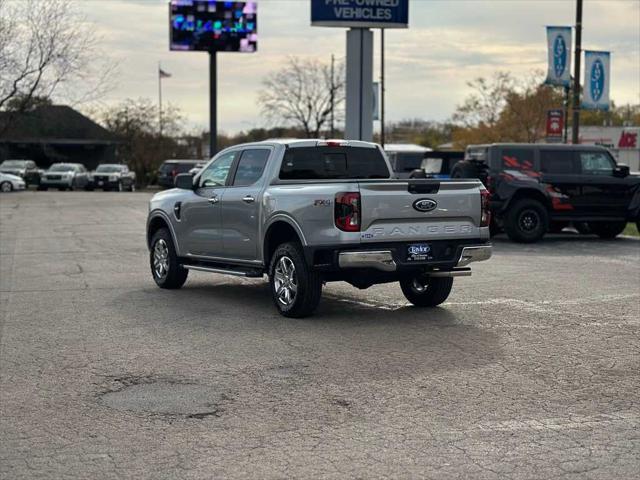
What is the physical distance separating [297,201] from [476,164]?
10.5 meters

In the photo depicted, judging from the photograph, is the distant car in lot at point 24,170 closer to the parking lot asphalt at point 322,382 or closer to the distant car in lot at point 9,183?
the distant car in lot at point 9,183

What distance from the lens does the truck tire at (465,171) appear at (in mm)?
19438

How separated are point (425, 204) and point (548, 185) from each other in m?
10.5

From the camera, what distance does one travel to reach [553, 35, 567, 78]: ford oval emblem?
27.2 metres

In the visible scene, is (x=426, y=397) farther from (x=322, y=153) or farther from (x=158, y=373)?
(x=322, y=153)

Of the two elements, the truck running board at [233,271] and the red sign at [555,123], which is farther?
the red sign at [555,123]

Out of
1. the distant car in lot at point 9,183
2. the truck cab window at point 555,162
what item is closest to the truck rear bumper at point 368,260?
the truck cab window at point 555,162

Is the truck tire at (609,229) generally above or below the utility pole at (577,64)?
below

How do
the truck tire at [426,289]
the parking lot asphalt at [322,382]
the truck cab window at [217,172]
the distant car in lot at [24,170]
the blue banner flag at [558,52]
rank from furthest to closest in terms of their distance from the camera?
the distant car in lot at [24,170], the blue banner flag at [558,52], the truck cab window at [217,172], the truck tire at [426,289], the parking lot asphalt at [322,382]

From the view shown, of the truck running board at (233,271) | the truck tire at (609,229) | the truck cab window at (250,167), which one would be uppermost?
the truck cab window at (250,167)

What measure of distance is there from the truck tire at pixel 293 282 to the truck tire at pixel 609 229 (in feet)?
41.4

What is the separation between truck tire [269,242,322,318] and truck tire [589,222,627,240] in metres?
12.6

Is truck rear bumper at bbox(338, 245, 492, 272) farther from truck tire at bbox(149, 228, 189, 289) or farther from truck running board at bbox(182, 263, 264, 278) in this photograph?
truck tire at bbox(149, 228, 189, 289)

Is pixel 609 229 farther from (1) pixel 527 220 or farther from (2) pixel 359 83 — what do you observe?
(2) pixel 359 83
